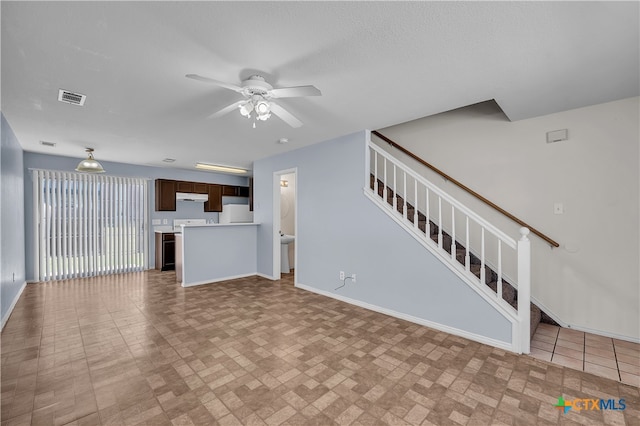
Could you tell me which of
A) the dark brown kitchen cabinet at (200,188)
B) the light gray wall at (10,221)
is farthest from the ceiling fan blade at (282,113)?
the dark brown kitchen cabinet at (200,188)

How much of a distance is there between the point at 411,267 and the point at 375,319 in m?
0.77

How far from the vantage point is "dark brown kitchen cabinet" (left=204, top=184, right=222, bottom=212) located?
734 cm

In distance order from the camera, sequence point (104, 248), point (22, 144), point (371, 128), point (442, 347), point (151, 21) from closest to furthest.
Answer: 1. point (151, 21)
2. point (442, 347)
3. point (371, 128)
4. point (22, 144)
5. point (104, 248)

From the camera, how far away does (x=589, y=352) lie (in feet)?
8.36

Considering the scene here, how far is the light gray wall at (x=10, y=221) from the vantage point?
123 inches

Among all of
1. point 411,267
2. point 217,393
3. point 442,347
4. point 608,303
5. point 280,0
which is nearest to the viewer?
point 280,0

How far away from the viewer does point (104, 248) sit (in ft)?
19.1

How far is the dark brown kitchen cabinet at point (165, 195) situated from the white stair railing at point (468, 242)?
4907 mm

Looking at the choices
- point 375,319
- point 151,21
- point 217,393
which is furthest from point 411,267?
point 151,21

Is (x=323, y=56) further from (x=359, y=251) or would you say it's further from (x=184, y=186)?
(x=184, y=186)

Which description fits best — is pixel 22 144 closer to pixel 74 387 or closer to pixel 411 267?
pixel 74 387

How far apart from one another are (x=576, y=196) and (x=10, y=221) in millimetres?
6764

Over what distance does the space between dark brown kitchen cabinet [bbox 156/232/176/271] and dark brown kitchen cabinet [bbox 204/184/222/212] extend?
51.2 inches

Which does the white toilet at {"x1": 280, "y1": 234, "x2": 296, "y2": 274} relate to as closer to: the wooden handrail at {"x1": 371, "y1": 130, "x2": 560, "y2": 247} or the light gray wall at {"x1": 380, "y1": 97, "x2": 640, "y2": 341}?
the wooden handrail at {"x1": 371, "y1": 130, "x2": 560, "y2": 247}
